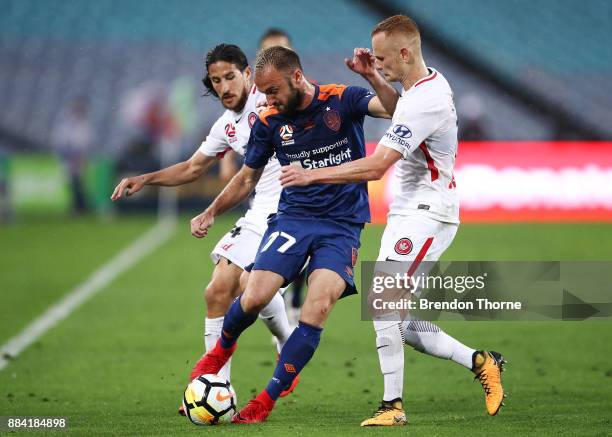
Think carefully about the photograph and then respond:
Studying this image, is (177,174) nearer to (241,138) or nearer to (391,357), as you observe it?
(241,138)

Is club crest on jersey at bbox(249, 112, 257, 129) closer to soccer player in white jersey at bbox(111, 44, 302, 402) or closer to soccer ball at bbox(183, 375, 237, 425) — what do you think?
soccer player in white jersey at bbox(111, 44, 302, 402)

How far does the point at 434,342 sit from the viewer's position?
654cm

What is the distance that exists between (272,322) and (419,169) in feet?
5.36

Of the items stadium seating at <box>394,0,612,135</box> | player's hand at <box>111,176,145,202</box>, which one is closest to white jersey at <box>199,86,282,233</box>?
player's hand at <box>111,176,145,202</box>

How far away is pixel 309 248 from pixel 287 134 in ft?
2.21

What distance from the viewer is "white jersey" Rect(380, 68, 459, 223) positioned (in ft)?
19.8

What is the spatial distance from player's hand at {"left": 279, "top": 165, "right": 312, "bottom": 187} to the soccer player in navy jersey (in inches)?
22.9

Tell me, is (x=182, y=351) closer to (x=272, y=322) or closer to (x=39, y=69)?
(x=272, y=322)

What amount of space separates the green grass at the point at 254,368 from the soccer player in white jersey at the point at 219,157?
585 millimetres

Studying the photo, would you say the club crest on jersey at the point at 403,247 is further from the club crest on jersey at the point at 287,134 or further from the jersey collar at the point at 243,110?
the jersey collar at the point at 243,110

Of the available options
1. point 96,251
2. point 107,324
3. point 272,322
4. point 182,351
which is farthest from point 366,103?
point 96,251

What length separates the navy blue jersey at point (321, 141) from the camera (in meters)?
6.40

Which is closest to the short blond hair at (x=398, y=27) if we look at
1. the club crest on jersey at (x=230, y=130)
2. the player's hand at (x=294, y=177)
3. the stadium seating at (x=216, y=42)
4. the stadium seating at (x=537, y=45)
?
the player's hand at (x=294, y=177)

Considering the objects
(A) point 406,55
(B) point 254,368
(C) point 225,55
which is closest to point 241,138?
(C) point 225,55
